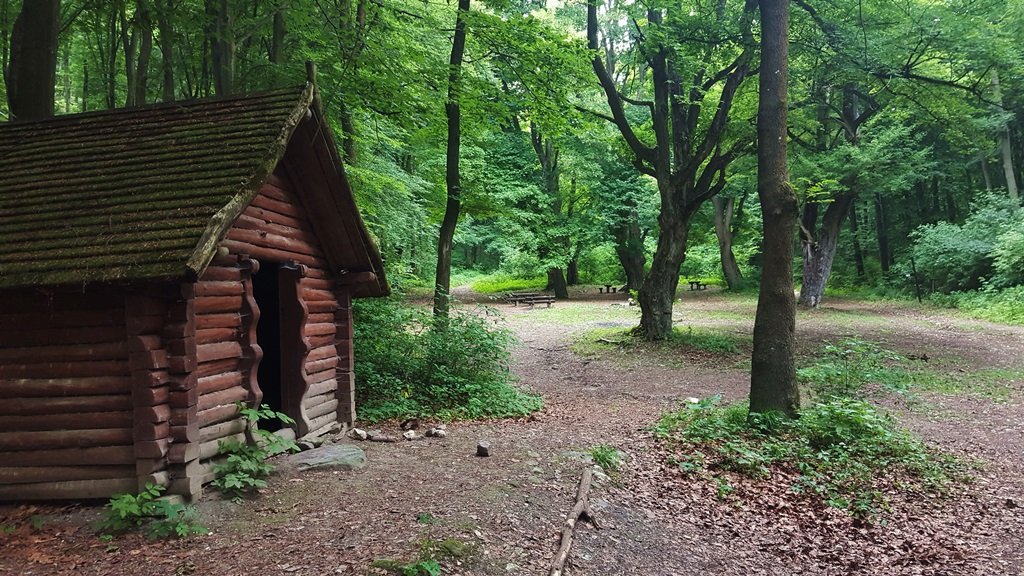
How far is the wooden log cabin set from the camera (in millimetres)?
5129

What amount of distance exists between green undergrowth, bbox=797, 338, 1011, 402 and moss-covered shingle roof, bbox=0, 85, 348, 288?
29.3 ft

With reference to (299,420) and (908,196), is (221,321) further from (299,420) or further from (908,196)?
(908,196)

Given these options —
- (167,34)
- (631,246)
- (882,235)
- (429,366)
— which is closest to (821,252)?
(631,246)

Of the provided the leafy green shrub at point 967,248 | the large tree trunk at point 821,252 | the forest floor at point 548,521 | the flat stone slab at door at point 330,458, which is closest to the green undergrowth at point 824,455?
the forest floor at point 548,521

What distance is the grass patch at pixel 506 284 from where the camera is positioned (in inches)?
1517

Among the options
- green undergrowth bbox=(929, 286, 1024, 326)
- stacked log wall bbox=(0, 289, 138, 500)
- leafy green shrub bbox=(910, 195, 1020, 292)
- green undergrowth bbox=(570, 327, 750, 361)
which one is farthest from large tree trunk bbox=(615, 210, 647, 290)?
stacked log wall bbox=(0, 289, 138, 500)

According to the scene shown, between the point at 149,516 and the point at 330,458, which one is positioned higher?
the point at 149,516

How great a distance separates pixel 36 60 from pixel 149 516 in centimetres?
715

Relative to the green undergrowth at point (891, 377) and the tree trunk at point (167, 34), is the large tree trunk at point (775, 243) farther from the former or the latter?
the tree trunk at point (167, 34)

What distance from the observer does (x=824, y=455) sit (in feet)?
23.9

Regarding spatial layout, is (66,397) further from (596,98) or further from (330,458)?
(596,98)

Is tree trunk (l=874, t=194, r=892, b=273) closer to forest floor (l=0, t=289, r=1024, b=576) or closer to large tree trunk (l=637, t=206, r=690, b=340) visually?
large tree trunk (l=637, t=206, r=690, b=340)

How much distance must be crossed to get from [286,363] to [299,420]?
2.44ft

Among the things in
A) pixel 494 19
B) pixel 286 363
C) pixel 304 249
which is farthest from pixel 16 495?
pixel 494 19
